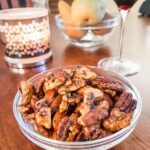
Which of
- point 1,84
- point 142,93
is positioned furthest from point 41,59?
point 142,93

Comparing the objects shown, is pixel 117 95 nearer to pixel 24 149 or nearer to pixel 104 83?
pixel 104 83

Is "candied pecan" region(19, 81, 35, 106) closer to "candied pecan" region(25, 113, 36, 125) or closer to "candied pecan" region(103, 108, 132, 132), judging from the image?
"candied pecan" region(25, 113, 36, 125)

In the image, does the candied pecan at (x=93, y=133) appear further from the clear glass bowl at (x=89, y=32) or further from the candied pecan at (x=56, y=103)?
the clear glass bowl at (x=89, y=32)

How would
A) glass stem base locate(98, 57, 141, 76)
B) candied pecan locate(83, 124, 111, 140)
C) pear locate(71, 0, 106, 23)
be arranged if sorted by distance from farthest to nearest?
pear locate(71, 0, 106, 23)
glass stem base locate(98, 57, 141, 76)
candied pecan locate(83, 124, 111, 140)

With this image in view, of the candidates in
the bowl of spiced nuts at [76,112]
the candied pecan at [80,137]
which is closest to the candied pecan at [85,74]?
the bowl of spiced nuts at [76,112]

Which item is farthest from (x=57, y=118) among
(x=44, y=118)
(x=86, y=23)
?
(x=86, y=23)

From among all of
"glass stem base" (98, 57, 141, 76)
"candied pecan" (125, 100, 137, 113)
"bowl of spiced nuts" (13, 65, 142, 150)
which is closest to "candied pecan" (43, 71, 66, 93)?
"bowl of spiced nuts" (13, 65, 142, 150)

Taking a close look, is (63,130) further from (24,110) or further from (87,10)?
(87,10)
